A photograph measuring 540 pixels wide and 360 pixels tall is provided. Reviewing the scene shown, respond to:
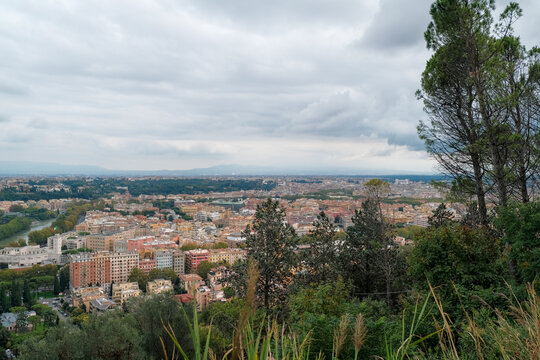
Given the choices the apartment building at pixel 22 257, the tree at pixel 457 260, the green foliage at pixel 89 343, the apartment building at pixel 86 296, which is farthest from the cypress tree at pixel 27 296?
the tree at pixel 457 260

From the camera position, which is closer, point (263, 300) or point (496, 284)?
point (496, 284)

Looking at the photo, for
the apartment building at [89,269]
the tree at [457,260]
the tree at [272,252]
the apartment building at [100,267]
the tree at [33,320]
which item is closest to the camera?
the tree at [457,260]

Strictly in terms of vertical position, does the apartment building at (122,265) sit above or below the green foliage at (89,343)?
below

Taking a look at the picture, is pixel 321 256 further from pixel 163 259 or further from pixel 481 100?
pixel 163 259

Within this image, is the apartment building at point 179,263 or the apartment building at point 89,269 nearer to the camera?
the apartment building at point 89,269

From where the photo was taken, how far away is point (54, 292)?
19.3 meters

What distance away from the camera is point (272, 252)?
6418 millimetres

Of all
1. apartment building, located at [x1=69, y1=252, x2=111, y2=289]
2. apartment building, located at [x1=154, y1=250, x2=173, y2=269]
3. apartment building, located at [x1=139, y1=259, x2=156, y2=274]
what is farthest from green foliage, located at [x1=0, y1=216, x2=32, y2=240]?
apartment building, located at [x1=154, y1=250, x2=173, y2=269]

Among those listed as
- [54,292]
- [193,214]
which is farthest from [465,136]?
[193,214]

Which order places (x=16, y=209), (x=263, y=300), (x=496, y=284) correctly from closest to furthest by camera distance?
(x=496, y=284)
(x=263, y=300)
(x=16, y=209)

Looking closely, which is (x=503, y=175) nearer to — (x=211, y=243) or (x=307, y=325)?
(x=307, y=325)

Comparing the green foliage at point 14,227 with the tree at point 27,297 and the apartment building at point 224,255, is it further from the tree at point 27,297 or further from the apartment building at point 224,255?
the apartment building at point 224,255

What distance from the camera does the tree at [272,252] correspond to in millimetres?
6285

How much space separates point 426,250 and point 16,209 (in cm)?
5559
